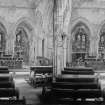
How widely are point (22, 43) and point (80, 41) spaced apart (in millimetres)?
5506

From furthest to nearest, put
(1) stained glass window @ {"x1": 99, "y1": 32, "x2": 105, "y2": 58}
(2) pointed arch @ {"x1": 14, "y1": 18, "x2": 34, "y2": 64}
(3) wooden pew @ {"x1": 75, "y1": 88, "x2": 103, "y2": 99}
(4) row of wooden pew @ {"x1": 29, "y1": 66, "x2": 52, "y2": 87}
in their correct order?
(2) pointed arch @ {"x1": 14, "y1": 18, "x2": 34, "y2": 64} → (1) stained glass window @ {"x1": 99, "y1": 32, "x2": 105, "y2": 58} → (4) row of wooden pew @ {"x1": 29, "y1": 66, "x2": 52, "y2": 87} → (3) wooden pew @ {"x1": 75, "y1": 88, "x2": 103, "y2": 99}

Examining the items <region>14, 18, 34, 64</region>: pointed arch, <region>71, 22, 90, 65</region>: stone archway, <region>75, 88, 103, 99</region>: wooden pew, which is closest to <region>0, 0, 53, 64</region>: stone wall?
<region>14, 18, 34, 64</region>: pointed arch

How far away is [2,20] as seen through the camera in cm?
2912

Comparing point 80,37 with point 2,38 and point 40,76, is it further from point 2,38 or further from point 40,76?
point 40,76

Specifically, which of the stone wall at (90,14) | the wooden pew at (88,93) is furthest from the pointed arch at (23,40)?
the wooden pew at (88,93)

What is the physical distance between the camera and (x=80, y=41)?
1204 inches

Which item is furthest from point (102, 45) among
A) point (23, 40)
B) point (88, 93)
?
point (88, 93)

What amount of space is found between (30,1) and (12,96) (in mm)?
21201

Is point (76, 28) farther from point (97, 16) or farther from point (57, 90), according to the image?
point (57, 90)

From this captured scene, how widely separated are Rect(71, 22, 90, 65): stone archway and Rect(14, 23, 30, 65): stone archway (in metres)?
4.37

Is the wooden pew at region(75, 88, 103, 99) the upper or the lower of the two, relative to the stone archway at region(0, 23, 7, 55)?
lower

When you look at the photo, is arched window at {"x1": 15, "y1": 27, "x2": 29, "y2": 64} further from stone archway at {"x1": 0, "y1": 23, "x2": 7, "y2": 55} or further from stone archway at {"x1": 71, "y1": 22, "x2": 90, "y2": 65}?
stone archway at {"x1": 71, "y1": 22, "x2": 90, "y2": 65}

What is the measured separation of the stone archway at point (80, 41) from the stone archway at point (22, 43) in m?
4.37

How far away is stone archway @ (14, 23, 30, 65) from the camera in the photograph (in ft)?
99.6
